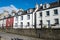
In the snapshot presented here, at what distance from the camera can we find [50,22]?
28.4m

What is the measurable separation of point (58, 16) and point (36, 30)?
Result: 690cm

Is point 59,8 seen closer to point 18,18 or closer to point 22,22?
point 22,22

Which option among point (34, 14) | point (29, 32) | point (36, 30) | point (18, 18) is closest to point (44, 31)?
point (36, 30)

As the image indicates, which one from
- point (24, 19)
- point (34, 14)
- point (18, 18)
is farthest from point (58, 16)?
point (18, 18)

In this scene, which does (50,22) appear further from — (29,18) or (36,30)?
(29,18)

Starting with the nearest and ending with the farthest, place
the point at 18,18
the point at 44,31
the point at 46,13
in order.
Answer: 1. the point at 44,31
2. the point at 46,13
3. the point at 18,18

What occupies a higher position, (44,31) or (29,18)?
(29,18)

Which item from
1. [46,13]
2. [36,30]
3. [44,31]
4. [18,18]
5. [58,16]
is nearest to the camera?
[44,31]

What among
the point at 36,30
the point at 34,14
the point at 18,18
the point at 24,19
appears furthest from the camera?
the point at 18,18

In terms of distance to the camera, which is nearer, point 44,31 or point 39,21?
point 44,31

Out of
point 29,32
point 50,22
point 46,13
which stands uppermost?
point 46,13

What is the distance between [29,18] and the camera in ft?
116

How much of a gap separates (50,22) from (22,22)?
40.1 feet

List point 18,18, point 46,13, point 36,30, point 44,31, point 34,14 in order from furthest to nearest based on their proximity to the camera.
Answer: point 18,18 → point 34,14 → point 46,13 → point 36,30 → point 44,31
